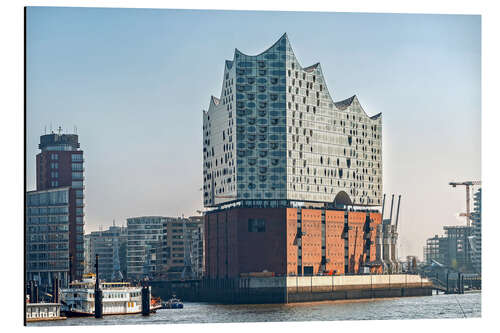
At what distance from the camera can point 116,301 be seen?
87312 millimetres

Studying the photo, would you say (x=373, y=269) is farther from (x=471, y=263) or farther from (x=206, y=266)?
(x=471, y=263)

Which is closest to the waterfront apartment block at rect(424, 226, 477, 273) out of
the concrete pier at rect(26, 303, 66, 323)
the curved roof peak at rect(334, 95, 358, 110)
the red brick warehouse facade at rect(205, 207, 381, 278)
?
the red brick warehouse facade at rect(205, 207, 381, 278)

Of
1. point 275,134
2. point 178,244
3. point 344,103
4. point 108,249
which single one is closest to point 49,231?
point 275,134

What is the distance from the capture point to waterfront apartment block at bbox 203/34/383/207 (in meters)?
105

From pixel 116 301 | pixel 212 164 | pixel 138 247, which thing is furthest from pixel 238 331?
pixel 138 247

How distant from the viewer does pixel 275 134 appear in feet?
347

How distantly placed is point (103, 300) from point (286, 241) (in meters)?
25.0

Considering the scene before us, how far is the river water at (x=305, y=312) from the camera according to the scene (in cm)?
7962

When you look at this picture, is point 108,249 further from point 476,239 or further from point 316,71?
point 316,71

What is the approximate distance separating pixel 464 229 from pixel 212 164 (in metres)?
56.8

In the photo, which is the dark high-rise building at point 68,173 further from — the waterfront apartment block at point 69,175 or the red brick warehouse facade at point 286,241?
the red brick warehouse facade at point 286,241

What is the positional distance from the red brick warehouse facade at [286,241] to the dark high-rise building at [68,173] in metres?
12.8

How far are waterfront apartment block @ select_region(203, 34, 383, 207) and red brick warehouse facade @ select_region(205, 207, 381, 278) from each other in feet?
5.32

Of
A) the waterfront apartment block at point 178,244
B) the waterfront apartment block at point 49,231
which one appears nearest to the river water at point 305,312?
the waterfront apartment block at point 49,231
